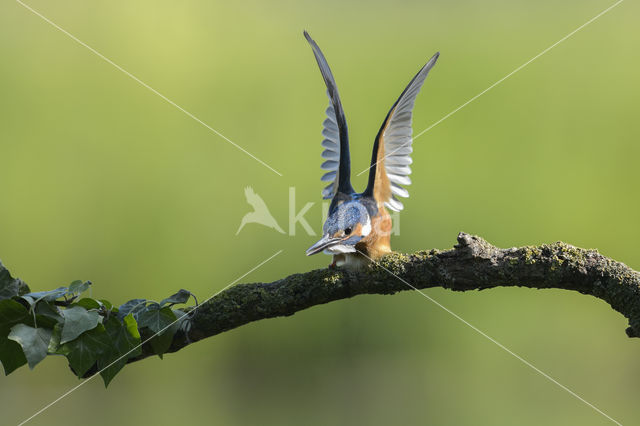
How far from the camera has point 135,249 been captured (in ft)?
12.0

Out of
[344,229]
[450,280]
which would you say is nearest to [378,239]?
[344,229]

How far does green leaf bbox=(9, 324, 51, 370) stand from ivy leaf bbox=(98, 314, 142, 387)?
115 millimetres

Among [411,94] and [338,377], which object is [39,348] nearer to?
[411,94]

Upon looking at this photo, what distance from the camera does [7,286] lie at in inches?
48.2

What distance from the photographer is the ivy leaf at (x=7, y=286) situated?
1.22 metres

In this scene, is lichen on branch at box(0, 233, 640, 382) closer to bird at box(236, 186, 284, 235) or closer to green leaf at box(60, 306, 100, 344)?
green leaf at box(60, 306, 100, 344)

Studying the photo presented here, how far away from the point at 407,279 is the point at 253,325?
254 centimetres

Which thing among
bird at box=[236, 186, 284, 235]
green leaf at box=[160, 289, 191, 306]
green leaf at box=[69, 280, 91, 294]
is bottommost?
green leaf at box=[160, 289, 191, 306]

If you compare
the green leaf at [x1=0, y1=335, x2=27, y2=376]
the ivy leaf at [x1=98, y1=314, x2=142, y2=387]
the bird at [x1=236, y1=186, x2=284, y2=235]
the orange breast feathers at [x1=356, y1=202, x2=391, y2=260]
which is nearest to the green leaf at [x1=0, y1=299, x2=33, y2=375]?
the green leaf at [x1=0, y1=335, x2=27, y2=376]

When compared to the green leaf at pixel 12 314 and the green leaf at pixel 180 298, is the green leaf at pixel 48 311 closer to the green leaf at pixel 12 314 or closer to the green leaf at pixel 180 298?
the green leaf at pixel 12 314

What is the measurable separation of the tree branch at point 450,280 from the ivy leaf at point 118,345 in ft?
0.20

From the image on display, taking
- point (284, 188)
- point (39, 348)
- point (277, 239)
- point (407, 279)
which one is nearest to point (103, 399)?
point (277, 239)

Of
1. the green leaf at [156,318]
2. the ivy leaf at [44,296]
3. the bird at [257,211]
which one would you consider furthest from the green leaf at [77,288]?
the bird at [257,211]

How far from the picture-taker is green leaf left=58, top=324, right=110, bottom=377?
1234mm
